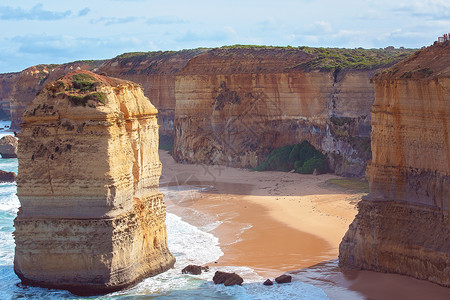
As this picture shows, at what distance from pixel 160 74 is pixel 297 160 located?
65.1 ft

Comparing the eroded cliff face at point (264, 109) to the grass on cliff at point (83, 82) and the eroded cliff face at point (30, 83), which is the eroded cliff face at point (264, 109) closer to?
the grass on cliff at point (83, 82)

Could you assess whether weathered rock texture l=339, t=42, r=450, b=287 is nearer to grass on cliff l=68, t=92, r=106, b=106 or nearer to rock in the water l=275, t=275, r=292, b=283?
rock in the water l=275, t=275, r=292, b=283

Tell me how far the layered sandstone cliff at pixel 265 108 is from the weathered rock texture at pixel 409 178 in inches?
630

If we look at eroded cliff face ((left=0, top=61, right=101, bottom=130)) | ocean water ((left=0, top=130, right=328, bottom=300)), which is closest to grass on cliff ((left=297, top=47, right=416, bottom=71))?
ocean water ((left=0, top=130, right=328, bottom=300))

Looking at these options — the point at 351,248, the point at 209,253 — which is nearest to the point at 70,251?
the point at 209,253

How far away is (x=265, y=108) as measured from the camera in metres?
41.6

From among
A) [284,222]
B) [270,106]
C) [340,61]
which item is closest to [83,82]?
[284,222]

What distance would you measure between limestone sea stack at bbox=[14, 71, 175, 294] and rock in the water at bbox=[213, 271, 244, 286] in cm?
237

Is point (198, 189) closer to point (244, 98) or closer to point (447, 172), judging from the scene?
point (244, 98)

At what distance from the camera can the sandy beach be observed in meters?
18.3

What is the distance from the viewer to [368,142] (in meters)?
34.9

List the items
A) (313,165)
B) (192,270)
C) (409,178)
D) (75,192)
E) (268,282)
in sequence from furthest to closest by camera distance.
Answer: (313,165) → (192,270) → (268,282) → (409,178) → (75,192)

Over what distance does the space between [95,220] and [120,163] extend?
156 cm

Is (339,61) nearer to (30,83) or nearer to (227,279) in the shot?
(227,279)
